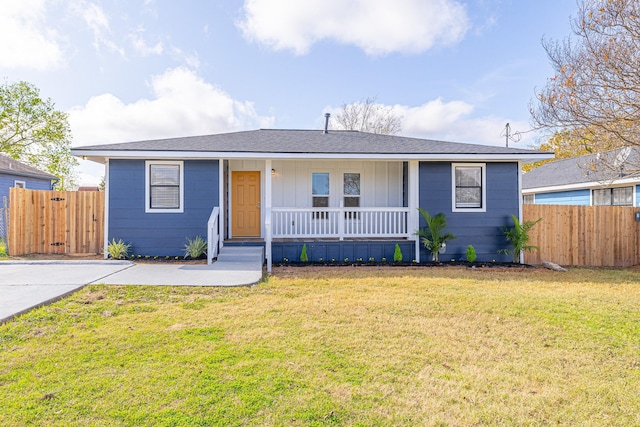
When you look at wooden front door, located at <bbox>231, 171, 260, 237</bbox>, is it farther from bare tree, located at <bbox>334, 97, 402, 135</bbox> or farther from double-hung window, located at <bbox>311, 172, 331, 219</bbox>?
bare tree, located at <bbox>334, 97, 402, 135</bbox>

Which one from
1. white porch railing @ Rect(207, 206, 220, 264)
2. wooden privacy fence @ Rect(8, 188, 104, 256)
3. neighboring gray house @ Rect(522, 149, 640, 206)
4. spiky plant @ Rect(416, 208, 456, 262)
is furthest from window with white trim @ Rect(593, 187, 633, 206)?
wooden privacy fence @ Rect(8, 188, 104, 256)

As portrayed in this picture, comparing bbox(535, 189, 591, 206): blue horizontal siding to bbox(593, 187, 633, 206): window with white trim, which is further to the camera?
bbox(535, 189, 591, 206): blue horizontal siding

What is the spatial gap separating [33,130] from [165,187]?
16068 millimetres

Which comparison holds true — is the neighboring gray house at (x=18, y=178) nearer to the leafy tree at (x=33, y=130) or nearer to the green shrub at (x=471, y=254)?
the leafy tree at (x=33, y=130)

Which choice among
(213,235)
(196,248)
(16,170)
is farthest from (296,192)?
(16,170)

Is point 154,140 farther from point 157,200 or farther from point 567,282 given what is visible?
point 567,282

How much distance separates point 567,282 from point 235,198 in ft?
27.3

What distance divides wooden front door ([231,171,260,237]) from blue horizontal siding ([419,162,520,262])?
468 cm

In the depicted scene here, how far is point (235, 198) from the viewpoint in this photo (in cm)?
1009

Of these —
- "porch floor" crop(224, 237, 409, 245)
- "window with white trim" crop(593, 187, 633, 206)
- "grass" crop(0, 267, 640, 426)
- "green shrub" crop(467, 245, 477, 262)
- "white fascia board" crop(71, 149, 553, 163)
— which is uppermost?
"white fascia board" crop(71, 149, 553, 163)

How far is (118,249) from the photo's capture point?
852 cm

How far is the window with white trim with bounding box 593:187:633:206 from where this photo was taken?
1225cm

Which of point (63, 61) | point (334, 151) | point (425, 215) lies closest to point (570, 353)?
point (425, 215)

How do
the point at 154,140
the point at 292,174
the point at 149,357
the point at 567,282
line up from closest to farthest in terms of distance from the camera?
1. the point at 149,357
2. the point at 567,282
3. the point at 154,140
4. the point at 292,174
